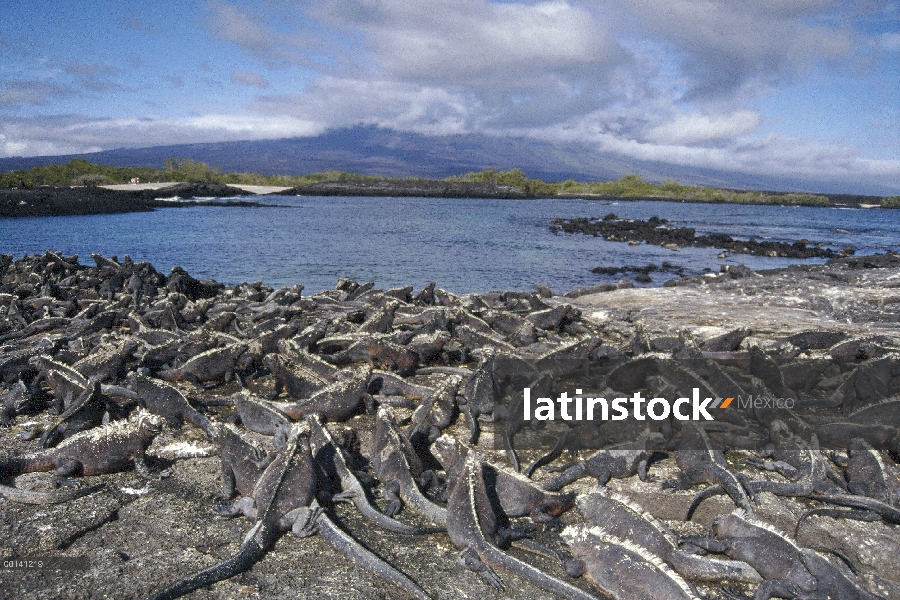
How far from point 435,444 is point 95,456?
3.09 m

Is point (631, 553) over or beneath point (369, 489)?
over

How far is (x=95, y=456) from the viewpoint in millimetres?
5188

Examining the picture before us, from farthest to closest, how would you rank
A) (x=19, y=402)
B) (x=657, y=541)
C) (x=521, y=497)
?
1. (x=19, y=402)
2. (x=521, y=497)
3. (x=657, y=541)

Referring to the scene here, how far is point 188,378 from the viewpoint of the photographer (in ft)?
25.1

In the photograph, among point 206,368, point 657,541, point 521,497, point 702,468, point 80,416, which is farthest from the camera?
point 206,368

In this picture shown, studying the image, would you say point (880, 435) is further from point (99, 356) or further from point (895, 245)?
point (895, 245)

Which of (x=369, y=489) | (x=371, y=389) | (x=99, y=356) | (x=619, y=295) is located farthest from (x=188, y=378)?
(x=619, y=295)

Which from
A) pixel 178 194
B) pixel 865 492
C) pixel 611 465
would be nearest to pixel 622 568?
pixel 611 465

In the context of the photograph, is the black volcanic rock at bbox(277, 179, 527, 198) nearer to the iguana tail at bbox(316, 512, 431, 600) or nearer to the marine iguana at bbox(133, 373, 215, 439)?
the marine iguana at bbox(133, 373, 215, 439)

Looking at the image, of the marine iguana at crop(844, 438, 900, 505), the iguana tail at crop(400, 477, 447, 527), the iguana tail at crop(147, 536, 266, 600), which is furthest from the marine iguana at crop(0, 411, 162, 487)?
the marine iguana at crop(844, 438, 900, 505)

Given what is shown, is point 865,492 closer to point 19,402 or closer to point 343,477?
point 343,477

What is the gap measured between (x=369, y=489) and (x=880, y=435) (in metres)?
5.05

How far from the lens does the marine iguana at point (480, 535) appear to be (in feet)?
12.3

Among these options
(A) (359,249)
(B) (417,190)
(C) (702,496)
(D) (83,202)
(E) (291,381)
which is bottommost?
Answer: (A) (359,249)
